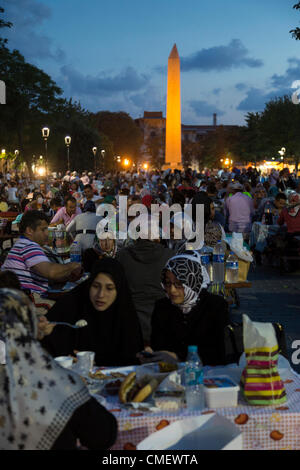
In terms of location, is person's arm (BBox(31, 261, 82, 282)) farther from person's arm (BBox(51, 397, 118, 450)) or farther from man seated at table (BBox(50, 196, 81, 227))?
man seated at table (BBox(50, 196, 81, 227))

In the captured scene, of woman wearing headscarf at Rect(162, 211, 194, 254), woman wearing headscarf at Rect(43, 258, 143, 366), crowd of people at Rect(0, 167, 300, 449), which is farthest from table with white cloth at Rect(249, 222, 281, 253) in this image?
woman wearing headscarf at Rect(43, 258, 143, 366)

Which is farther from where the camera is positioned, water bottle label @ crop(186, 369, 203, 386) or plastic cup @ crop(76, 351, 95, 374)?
plastic cup @ crop(76, 351, 95, 374)

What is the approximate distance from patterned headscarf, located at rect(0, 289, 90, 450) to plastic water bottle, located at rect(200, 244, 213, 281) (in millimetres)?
5207

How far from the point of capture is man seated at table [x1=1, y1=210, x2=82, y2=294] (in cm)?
636

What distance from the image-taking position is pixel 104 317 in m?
4.59

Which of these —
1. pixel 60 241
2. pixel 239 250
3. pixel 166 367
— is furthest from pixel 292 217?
pixel 166 367

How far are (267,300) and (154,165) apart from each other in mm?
109553

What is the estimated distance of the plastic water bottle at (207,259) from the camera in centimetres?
780

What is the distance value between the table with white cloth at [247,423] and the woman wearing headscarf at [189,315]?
1018mm

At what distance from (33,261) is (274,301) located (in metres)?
4.89

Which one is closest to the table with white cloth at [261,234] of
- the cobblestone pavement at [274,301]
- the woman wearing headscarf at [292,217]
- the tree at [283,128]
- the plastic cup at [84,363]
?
the woman wearing headscarf at [292,217]

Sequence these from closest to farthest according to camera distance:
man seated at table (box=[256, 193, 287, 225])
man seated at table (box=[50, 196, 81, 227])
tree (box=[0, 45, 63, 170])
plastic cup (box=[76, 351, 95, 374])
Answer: plastic cup (box=[76, 351, 95, 374]) < man seated at table (box=[50, 196, 81, 227]) < man seated at table (box=[256, 193, 287, 225]) < tree (box=[0, 45, 63, 170])

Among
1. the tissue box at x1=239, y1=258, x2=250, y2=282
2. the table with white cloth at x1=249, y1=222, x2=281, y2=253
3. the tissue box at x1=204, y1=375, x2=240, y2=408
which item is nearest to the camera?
the tissue box at x1=204, y1=375, x2=240, y2=408
